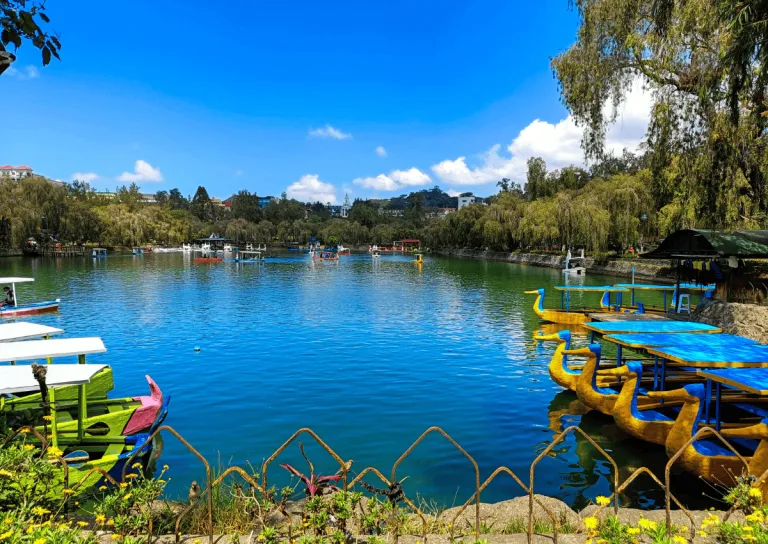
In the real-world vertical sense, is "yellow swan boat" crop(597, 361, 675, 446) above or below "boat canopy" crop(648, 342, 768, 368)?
below

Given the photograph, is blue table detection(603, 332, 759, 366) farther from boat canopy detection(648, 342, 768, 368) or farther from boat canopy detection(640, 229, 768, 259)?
boat canopy detection(640, 229, 768, 259)

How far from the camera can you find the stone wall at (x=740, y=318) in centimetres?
1277

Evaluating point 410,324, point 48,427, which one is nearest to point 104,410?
point 48,427

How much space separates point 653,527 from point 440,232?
293 feet

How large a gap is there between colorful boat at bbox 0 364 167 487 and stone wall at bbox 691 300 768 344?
13604mm

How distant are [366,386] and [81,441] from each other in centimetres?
614

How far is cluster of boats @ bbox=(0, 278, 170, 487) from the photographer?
6207 mm

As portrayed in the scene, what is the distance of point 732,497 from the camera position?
4215mm

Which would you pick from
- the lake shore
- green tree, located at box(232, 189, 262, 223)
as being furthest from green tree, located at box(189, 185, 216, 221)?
the lake shore

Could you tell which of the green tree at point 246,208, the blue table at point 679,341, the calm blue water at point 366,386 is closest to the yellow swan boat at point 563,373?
the calm blue water at point 366,386

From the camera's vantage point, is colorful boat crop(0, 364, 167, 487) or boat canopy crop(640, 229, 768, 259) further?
boat canopy crop(640, 229, 768, 259)

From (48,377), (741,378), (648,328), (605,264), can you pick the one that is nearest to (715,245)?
(648,328)

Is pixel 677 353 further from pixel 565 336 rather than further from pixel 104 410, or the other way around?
pixel 104 410

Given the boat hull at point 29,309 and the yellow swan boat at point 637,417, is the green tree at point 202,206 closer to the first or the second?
the boat hull at point 29,309
